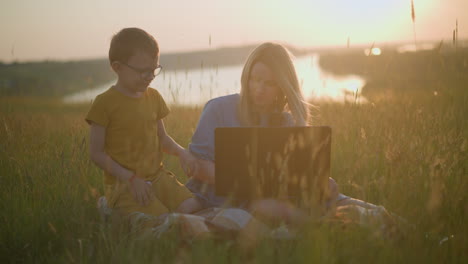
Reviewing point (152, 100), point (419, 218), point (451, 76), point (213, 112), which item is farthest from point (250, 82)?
point (451, 76)

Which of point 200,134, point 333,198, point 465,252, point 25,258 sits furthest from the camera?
point 200,134

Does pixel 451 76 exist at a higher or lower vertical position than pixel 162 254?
higher

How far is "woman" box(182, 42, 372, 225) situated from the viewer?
2723 millimetres

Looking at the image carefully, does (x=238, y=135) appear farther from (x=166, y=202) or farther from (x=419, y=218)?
(x=419, y=218)

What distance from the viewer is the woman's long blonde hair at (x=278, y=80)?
2.77 m

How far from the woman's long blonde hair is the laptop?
78cm

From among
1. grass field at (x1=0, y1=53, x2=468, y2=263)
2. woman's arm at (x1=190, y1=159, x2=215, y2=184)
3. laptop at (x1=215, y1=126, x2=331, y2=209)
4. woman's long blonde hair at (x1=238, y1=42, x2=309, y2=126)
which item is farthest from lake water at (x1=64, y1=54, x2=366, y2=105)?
laptop at (x1=215, y1=126, x2=331, y2=209)

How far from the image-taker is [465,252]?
70.7 inches

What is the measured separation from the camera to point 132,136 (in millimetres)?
2471

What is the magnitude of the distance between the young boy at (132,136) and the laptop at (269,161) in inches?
21.0

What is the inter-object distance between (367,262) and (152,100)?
5.65 ft

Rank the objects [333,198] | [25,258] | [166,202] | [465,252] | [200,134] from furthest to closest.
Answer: [200,134] → [166,202] → [333,198] → [25,258] → [465,252]

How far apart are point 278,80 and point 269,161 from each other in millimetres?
937

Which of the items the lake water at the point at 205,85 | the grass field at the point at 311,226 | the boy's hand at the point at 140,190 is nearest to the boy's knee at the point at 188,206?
the boy's hand at the point at 140,190
